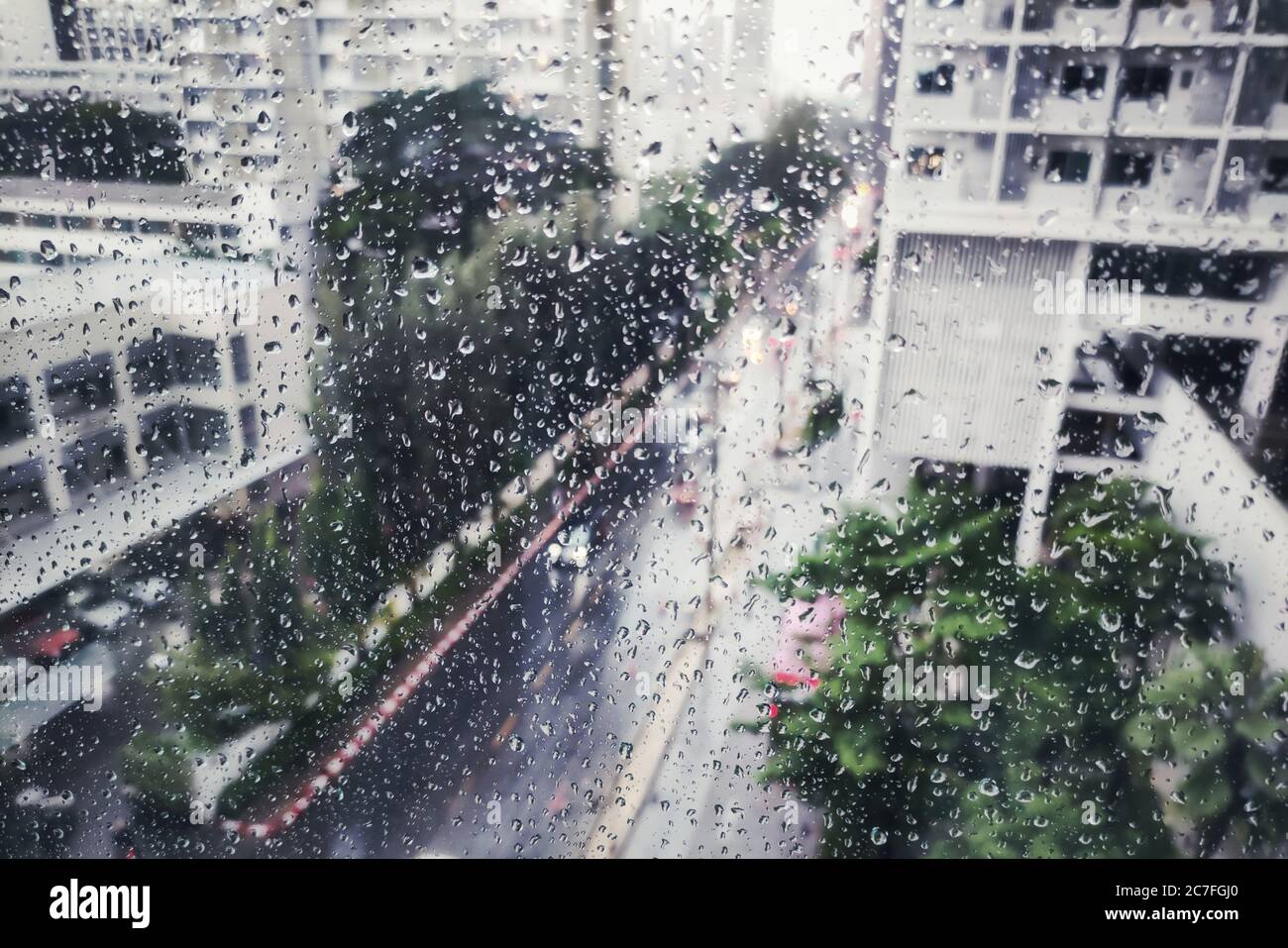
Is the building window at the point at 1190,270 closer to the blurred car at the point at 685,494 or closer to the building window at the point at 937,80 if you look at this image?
the building window at the point at 937,80

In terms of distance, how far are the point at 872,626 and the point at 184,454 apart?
1246 mm

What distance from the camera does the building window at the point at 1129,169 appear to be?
3.42 ft

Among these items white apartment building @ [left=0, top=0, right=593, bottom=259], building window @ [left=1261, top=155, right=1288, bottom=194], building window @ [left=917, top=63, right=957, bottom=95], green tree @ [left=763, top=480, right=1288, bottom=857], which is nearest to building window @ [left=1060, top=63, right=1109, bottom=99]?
building window @ [left=917, top=63, right=957, bottom=95]

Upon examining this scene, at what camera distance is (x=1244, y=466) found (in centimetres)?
112

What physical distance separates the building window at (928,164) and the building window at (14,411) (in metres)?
1.54

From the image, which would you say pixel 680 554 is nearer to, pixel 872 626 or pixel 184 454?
pixel 872 626

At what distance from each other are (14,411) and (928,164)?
160 cm

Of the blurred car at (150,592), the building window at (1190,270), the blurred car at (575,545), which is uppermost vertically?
the building window at (1190,270)

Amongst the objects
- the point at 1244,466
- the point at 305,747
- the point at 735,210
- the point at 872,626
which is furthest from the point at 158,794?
the point at 1244,466

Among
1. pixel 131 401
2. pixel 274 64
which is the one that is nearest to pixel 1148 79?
pixel 274 64

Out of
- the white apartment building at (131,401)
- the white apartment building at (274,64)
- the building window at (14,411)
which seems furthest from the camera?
the building window at (14,411)

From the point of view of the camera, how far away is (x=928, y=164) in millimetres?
1119

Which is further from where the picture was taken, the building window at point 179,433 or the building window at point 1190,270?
the building window at point 179,433

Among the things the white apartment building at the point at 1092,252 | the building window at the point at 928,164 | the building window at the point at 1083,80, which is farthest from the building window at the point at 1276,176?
the building window at the point at 928,164
